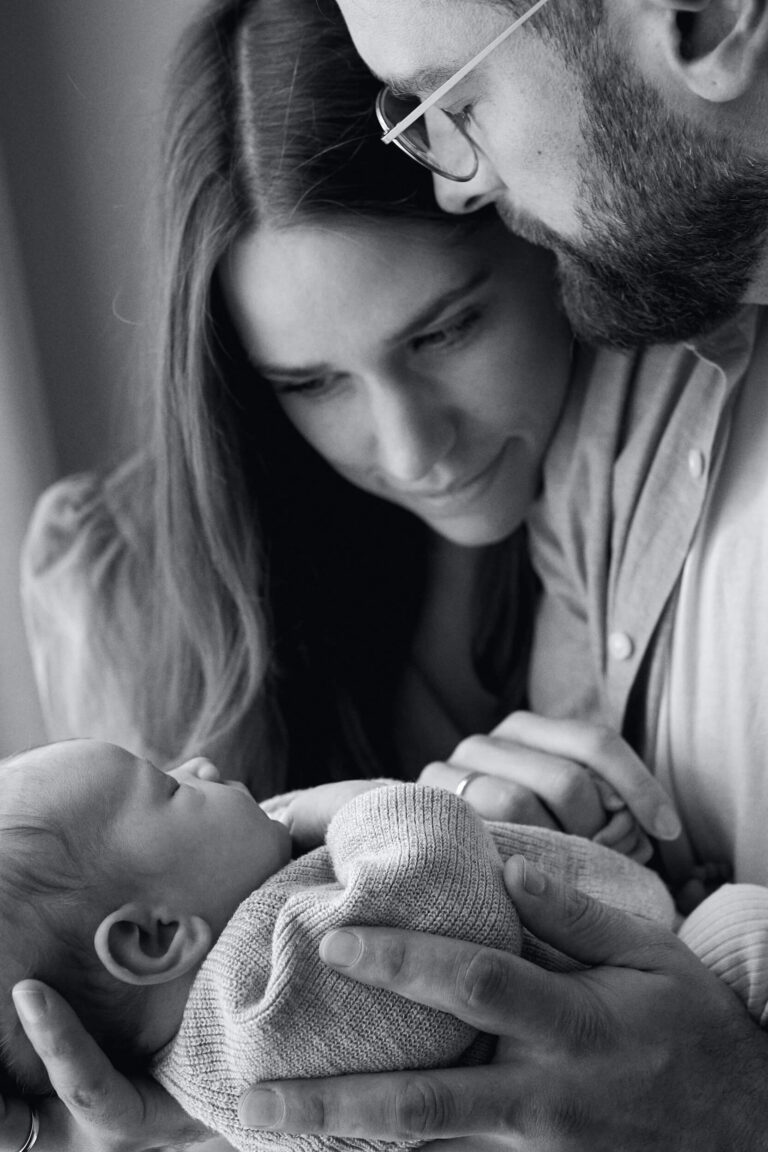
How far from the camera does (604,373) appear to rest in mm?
1763

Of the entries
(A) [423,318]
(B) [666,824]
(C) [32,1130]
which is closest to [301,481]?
(A) [423,318]

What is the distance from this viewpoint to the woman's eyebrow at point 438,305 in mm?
1542

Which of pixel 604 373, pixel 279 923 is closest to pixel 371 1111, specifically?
pixel 279 923

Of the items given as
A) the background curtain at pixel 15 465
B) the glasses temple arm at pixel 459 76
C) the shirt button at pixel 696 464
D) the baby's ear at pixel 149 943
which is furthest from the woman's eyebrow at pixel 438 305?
the background curtain at pixel 15 465

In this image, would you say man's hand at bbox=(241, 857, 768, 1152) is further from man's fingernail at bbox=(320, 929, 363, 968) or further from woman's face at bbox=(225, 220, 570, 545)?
woman's face at bbox=(225, 220, 570, 545)

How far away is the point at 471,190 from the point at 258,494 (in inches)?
24.6

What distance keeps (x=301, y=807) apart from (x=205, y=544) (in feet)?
1.99

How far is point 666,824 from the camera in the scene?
1508mm

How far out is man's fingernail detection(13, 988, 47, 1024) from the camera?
108cm

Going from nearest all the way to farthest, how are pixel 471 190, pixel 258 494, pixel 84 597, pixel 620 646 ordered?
pixel 471 190, pixel 620 646, pixel 258 494, pixel 84 597

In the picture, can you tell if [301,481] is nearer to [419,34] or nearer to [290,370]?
[290,370]

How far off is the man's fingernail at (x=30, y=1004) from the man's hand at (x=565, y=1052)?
7.7 inches

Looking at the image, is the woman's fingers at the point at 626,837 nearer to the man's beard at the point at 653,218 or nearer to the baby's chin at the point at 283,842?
the baby's chin at the point at 283,842

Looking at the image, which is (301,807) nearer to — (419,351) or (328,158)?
(419,351)
